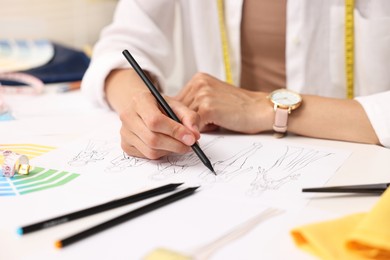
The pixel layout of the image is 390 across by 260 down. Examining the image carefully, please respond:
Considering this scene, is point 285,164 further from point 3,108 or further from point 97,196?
point 3,108

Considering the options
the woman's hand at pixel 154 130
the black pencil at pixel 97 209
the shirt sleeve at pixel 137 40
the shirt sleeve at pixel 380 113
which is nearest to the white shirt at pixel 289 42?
the shirt sleeve at pixel 137 40

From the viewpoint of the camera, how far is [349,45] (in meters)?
0.94

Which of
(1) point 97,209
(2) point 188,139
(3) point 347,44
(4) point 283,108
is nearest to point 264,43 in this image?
(3) point 347,44

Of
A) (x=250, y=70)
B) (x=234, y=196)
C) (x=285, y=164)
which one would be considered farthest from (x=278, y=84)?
(x=234, y=196)

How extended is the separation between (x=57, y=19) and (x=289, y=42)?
80cm

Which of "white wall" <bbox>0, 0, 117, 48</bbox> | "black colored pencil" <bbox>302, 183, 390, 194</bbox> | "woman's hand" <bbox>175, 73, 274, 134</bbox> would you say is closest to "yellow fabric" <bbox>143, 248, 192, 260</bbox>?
"black colored pencil" <bbox>302, 183, 390, 194</bbox>

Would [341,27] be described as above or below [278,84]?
above

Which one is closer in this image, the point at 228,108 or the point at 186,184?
the point at 186,184

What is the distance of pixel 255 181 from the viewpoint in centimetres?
59

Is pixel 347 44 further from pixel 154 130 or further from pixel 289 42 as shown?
pixel 154 130

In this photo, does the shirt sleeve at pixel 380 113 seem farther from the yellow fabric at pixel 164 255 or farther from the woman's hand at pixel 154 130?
the yellow fabric at pixel 164 255

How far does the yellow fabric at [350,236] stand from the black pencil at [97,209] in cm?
16

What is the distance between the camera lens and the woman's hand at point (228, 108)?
→ 75 centimetres

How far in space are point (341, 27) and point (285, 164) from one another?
15.7 inches
